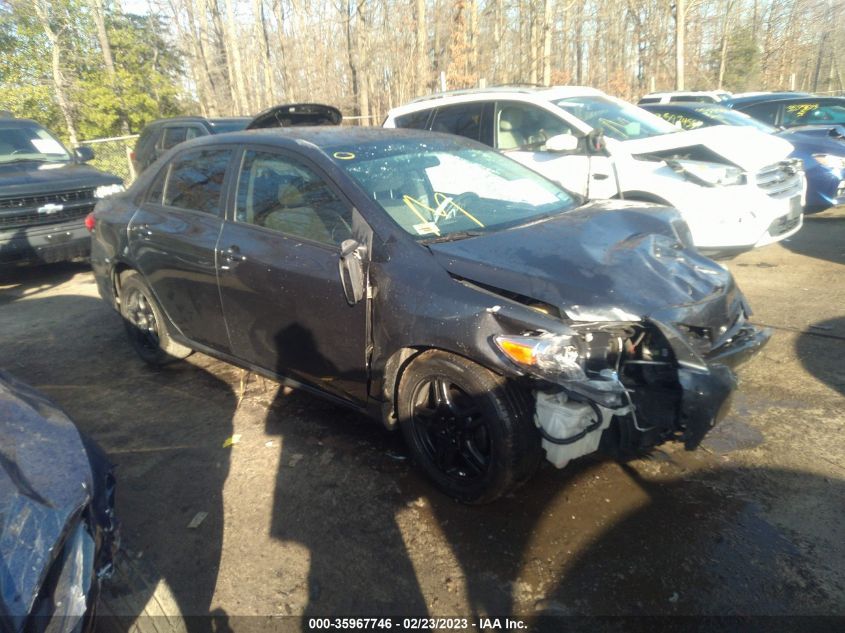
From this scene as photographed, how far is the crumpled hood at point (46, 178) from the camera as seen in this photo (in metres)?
7.30

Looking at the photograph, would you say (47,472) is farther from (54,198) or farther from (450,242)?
(54,198)

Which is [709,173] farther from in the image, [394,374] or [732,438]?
[394,374]

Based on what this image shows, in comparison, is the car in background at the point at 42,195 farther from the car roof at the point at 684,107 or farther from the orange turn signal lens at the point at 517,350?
the car roof at the point at 684,107

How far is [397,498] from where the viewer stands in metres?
3.14

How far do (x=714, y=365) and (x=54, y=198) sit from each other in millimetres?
7675

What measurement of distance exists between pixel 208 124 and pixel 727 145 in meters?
8.03

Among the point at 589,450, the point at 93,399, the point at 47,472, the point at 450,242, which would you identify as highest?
the point at 450,242

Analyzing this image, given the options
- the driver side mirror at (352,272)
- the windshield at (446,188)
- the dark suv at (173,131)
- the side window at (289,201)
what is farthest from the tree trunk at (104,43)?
the driver side mirror at (352,272)

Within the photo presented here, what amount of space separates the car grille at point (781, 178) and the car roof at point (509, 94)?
206cm

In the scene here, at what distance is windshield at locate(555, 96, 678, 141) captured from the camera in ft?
21.8

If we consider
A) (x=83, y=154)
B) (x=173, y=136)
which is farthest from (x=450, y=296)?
(x=173, y=136)

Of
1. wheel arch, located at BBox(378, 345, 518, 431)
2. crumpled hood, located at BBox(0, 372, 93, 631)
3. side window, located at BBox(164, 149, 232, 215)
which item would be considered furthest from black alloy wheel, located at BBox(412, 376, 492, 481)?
side window, located at BBox(164, 149, 232, 215)

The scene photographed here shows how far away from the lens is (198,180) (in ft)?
14.1

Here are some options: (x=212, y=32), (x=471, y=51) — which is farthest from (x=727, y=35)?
(x=212, y=32)
